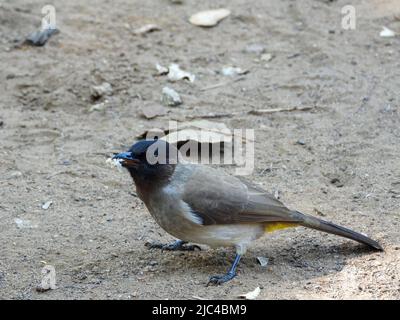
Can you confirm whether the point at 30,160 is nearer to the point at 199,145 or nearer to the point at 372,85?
the point at 199,145

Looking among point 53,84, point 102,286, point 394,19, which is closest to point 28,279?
point 102,286

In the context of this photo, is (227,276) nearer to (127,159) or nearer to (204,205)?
(204,205)

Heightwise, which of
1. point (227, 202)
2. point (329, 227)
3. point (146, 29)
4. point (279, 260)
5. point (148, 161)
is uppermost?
point (146, 29)

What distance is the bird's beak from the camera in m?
5.95

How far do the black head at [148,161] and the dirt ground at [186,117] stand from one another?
2.29ft

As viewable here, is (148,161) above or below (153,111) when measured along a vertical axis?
above

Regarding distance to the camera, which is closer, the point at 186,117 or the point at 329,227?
the point at 329,227

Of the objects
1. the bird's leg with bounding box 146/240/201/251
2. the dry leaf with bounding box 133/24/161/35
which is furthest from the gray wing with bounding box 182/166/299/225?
the dry leaf with bounding box 133/24/161/35

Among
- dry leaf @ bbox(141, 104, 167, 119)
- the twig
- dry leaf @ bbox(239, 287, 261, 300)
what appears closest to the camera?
dry leaf @ bbox(239, 287, 261, 300)

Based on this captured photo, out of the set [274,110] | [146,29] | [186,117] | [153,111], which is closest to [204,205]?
[186,117]

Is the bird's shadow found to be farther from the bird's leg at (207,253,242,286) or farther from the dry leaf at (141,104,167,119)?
the dry leaf at (141,104,167,119)

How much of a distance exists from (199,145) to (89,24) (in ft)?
9.84

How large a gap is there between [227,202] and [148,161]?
67 centimetres

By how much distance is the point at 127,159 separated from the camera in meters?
5.96
